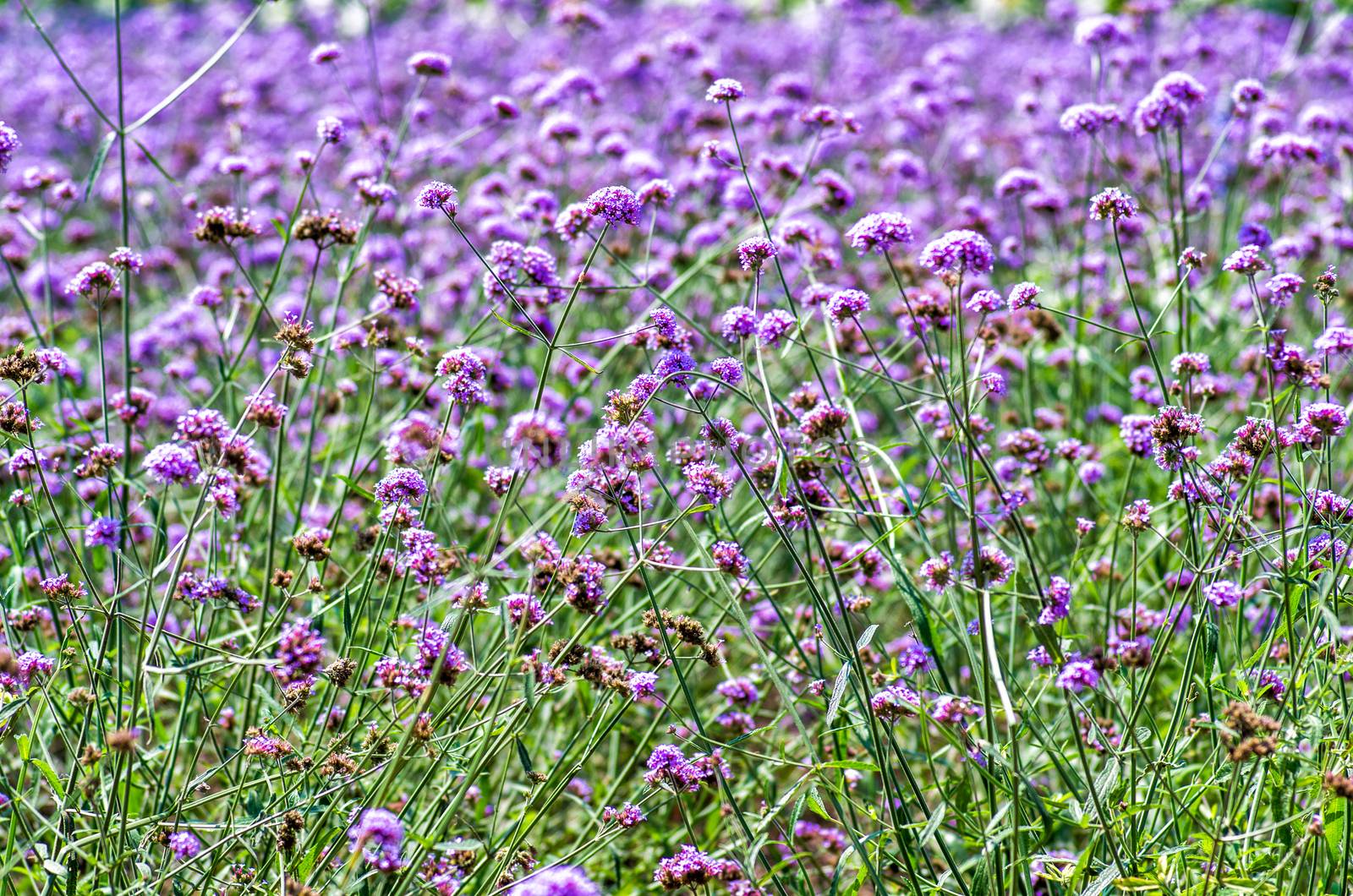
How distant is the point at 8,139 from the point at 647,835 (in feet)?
7.14

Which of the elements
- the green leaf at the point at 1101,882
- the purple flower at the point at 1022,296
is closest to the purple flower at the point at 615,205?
the purple flower at the point at 1022,296

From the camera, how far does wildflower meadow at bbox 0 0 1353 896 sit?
218 cm

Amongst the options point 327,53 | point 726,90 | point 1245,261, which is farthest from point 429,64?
point 1245,261

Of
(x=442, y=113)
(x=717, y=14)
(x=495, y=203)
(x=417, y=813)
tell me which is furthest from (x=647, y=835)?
(x=717, y=14)

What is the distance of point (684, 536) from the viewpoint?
3914 millimetres

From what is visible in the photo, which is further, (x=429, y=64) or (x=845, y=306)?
(x=429, y=64)

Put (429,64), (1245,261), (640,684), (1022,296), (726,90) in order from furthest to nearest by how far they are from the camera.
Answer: (429,64)
(726,90)
(1245,261)
(1022,296)
(640,684)

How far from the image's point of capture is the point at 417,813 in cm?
286

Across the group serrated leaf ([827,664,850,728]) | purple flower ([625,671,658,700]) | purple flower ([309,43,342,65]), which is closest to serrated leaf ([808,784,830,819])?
serrated leaf ([827,664,850,728])

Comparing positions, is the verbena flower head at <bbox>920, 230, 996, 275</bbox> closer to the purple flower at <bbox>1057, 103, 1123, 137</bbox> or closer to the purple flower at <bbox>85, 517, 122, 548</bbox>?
the purple flower at <bbox>1057, 103, 1123, 137</bbox>

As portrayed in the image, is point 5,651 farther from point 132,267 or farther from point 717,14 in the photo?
point 717,14

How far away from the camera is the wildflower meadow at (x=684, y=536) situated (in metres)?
2.18

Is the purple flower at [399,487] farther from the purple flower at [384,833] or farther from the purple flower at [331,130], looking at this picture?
the purple flower at [331,130]

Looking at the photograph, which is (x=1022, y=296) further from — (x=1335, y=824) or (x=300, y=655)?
(x=300, y=655)
